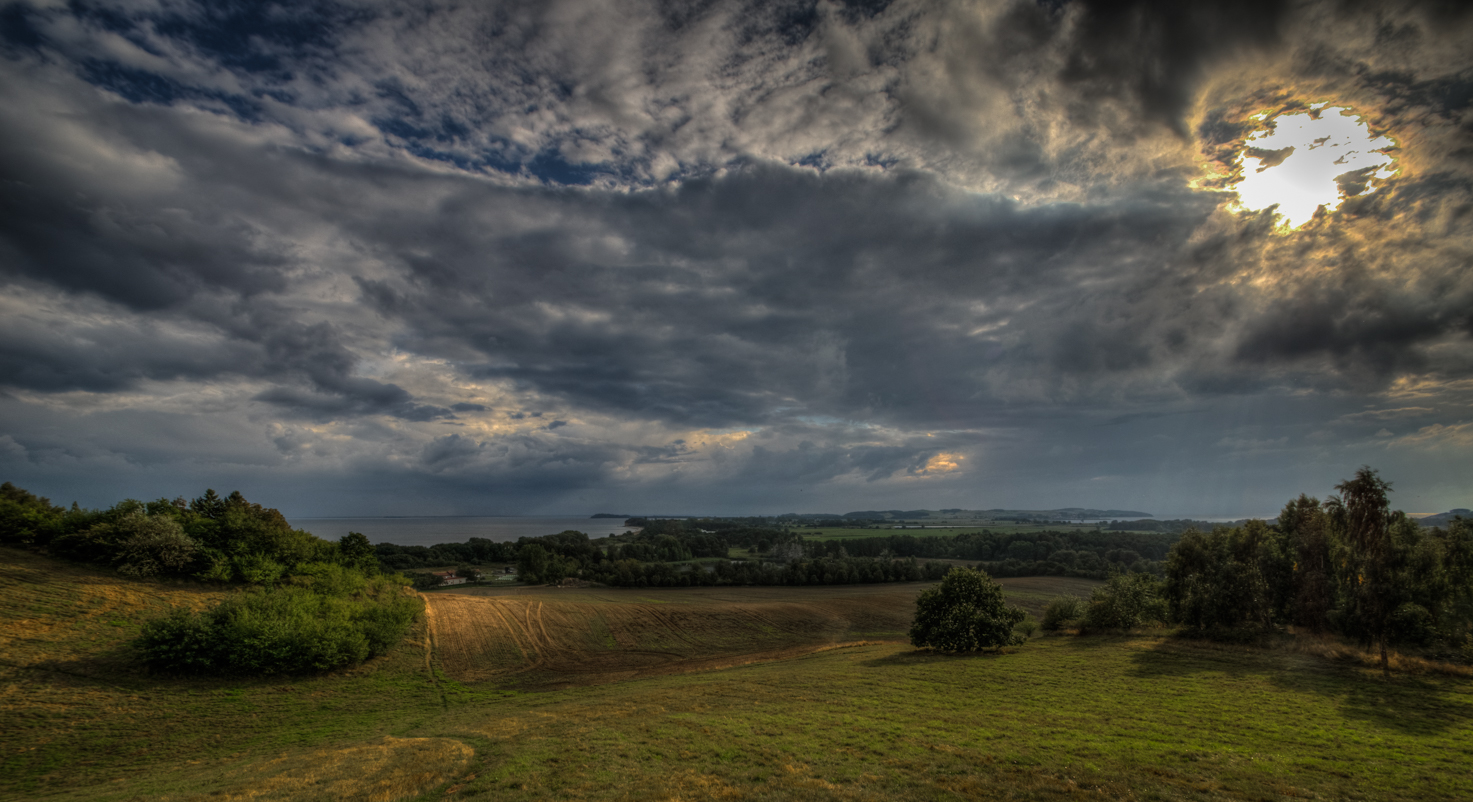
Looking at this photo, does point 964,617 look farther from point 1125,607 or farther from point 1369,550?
point 1369,550

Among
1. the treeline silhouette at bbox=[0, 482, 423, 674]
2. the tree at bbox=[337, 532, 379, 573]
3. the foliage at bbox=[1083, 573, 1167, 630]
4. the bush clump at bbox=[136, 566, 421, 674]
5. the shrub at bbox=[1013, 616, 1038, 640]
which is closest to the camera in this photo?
the bush clump at bbox=[136, 566, 421, 674]

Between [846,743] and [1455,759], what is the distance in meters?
22.0

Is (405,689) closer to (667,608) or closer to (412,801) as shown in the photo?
(412,801)

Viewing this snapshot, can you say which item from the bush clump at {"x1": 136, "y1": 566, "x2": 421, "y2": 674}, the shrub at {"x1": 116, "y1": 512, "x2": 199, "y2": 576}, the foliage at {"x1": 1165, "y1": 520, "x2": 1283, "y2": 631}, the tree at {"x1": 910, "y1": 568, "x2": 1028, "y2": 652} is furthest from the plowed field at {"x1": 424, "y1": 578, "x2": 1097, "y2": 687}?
the foliage at {"x1": 1165, "y1": 520, "x2": 1283, "y2": 631}

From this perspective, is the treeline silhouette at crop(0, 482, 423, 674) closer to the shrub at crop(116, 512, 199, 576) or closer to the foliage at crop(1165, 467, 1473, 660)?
the shrub at crop(116, 512, 199, 576)

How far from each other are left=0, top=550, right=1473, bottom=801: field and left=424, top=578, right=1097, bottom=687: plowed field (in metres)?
2.88

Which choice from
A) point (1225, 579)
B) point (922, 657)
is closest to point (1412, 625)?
point (1225, 579)

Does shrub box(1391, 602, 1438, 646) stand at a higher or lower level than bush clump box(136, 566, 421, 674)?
lower

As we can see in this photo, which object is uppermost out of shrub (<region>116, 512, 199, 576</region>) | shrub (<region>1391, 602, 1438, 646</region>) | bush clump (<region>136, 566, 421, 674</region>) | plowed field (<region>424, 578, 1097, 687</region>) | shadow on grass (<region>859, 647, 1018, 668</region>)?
shrub (<region>116, 512, 199, 576</region>)

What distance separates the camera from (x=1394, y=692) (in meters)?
29.2

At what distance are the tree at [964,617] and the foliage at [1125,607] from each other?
30.1 feet

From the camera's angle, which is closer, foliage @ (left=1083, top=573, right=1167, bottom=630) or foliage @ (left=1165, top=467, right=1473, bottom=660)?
foliage @ (left=1165, top=467, right=1473, bottom=660)

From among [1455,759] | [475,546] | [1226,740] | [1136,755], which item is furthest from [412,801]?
[475,546]

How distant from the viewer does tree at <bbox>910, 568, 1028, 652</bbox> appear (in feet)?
151
